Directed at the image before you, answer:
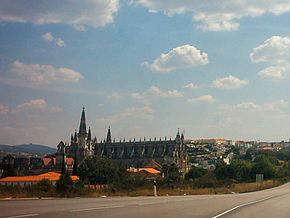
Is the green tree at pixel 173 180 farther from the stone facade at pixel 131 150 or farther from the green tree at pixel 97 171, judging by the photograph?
the stone facade at pixel 131 150

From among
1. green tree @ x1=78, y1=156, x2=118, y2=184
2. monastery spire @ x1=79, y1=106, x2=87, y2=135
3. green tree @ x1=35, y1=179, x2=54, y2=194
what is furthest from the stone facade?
green tree @ x1=35, y1=179, x2=54, y2=194

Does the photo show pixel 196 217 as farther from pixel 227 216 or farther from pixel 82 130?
pixel 82 130

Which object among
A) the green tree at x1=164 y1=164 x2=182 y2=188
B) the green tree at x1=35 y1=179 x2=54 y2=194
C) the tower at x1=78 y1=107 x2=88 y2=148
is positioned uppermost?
the tower at x1=78 y1=107 x2=88 y2=148

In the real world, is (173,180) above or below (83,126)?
below

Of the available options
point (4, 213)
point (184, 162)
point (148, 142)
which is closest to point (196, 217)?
point (4, 213)

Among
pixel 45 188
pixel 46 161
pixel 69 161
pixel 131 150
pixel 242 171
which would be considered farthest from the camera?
pixel 131 150

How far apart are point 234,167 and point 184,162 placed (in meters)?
71.0

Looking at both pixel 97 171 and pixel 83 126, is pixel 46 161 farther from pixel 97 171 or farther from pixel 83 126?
pixel 97 171

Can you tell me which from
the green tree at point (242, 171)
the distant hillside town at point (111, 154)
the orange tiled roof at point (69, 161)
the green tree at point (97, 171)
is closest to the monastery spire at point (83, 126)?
the distant hillside town at point (111, 154)

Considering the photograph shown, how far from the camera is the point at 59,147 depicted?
19200 centimetres

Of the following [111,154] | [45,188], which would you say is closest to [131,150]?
[111,154]

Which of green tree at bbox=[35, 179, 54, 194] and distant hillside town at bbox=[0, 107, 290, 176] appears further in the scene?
distant hillside town at bbox=[0, 107, 290, 176]

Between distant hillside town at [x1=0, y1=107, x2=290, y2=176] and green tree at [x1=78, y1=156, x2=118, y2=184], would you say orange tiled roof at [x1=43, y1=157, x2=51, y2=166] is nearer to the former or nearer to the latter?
distant hillside town at [x1=0, y1=107, x2=290, y2=176]

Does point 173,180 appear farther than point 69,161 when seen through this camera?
No
